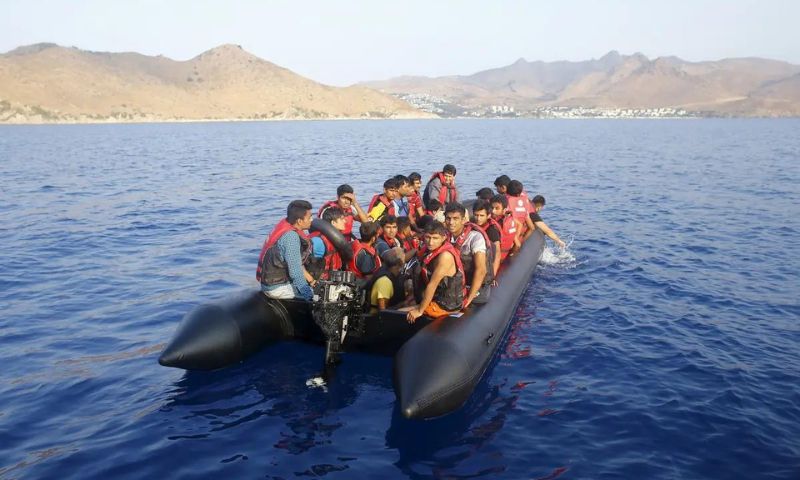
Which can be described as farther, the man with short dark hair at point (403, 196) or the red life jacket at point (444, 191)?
the red life jacket at point (444, 191)

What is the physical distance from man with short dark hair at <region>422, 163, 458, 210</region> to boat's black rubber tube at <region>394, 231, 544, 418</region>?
4.98 meters

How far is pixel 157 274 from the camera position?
12219 millimetres

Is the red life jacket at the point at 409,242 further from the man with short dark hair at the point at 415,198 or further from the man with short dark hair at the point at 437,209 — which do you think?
the man with short dark hair at the point at 415,198

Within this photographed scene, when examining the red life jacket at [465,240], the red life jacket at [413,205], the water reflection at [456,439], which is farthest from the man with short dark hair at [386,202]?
the water reflection at [456,439]

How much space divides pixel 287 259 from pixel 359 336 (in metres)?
1.31

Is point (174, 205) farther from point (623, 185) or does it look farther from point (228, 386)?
point (623, 185)

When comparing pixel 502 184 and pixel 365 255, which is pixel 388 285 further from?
pixel 502 184

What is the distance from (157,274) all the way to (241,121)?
447ft

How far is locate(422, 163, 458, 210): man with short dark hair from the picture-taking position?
12.1m

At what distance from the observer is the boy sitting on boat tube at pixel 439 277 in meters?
6.76

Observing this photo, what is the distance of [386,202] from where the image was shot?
1041cm

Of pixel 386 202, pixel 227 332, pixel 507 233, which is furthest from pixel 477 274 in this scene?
pixel 386 202

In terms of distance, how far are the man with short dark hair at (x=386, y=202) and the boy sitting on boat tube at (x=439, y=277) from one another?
3284 mm

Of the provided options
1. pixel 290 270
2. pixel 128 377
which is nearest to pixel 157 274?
pixel 128 377
